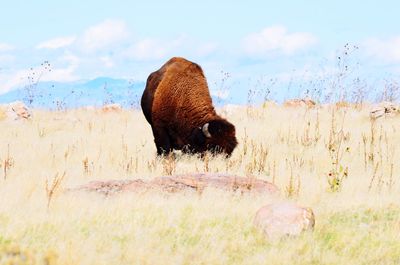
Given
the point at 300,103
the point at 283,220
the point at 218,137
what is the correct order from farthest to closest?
the point at 300,103, the point at 218,137, the point at 283,220

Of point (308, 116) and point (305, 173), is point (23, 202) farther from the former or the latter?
point (308, 116)

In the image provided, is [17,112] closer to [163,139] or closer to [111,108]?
[111,108]

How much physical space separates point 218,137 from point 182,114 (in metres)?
0.86

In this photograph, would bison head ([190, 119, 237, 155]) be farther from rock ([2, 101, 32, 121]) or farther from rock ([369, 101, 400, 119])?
rock ([2, 101, 32, 121])

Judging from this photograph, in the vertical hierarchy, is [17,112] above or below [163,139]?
above

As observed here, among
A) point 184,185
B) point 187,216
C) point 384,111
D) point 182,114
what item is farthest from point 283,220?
point 384,111

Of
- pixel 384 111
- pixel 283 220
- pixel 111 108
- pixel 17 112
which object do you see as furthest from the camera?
pixel 111 108

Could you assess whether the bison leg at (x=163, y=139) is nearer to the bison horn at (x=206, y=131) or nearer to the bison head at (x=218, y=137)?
the bison head at (x=218, y=137)

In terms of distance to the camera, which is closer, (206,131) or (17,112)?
(206,131)

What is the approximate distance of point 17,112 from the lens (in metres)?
19.2

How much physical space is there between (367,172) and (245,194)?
10.7 feet

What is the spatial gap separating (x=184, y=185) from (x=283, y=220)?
220cm

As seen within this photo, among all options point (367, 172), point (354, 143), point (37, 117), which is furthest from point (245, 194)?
point (37, 117)

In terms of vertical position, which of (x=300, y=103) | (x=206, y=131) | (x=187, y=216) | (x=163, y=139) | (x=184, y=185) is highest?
(x=300, y=103)
